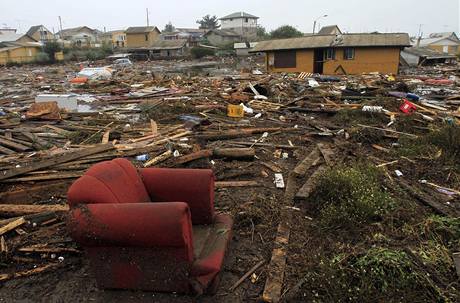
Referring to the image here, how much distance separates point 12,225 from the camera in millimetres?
4445

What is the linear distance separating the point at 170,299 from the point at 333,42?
28.3 metres

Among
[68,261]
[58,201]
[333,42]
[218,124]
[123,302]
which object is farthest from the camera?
[333,42]

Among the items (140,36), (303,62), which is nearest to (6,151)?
(303,62)

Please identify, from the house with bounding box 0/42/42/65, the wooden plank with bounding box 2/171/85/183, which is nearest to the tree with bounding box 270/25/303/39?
the house with bounding box 0/42/42/65

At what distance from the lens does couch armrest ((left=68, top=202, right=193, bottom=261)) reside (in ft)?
9.60

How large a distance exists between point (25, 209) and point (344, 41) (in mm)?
27847

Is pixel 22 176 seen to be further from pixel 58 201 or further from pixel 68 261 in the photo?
pixel 68 261

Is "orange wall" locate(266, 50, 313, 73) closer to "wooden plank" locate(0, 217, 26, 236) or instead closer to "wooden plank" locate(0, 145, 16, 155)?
"wooden plank" locate(0, 145, 16, 155)

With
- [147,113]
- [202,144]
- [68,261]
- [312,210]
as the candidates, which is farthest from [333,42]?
[68,261]

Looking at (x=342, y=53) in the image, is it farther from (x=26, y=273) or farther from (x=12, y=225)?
(x=26, y=273)

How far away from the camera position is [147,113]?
1155cm

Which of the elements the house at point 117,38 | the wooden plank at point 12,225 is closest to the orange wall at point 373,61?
the wooden plank at point 12,225

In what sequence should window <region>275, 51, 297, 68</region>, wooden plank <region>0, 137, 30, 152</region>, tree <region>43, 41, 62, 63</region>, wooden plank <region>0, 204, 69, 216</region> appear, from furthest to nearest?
tree <region>43, 41, 62, 63</region>, window <region>275, 51, 297, 68</region>, wooden plank <region>0, 137, 30, 152</region>, wooden plank <region>0, 204, 69, 216</region>

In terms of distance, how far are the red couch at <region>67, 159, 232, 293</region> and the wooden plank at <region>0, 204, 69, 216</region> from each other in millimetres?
1763
